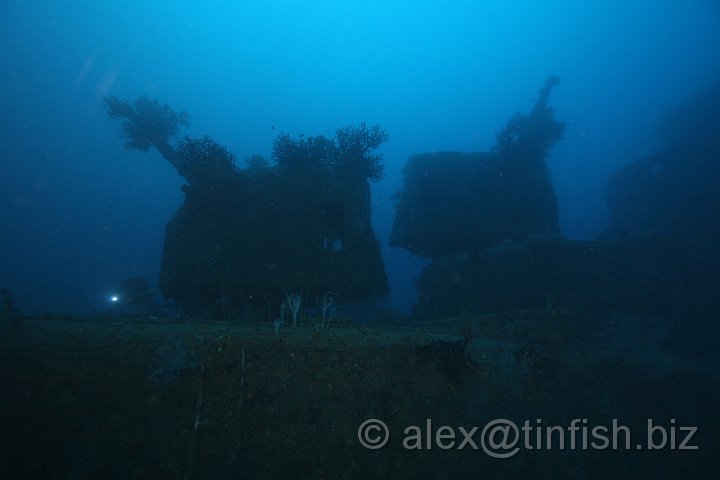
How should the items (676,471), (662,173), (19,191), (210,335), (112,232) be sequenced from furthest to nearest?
(19,191) → (112,232) → (662,173) → (210,335) → (676,471)

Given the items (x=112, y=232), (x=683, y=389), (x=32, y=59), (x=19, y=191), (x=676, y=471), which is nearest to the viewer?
(x=676, y=471)

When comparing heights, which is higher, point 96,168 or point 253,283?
point 96,168

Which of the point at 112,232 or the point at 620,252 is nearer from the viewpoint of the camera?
the point at 620,252

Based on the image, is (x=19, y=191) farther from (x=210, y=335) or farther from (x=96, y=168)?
(x=210, y=335)

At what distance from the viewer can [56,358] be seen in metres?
3.25

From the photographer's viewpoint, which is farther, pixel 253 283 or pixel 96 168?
pixel 96 168

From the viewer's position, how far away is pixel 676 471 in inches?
140

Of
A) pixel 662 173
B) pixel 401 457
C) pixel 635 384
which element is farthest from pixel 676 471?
pixel 662 173

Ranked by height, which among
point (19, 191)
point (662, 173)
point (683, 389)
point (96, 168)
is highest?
point (96, 168)

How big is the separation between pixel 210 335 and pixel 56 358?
1421mm

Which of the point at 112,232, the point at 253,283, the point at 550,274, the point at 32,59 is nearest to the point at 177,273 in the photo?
the point at 253,283

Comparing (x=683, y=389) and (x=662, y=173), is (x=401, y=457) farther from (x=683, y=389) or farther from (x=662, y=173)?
(x=662, y=173)

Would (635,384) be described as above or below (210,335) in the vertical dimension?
below

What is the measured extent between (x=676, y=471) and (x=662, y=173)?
1079 inches
